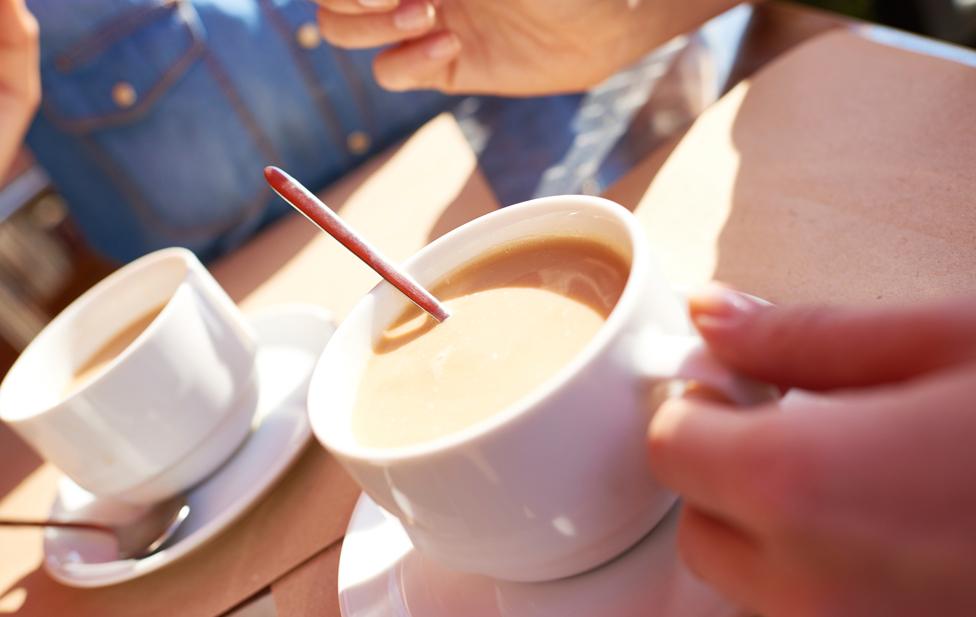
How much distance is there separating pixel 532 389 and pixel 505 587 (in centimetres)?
14

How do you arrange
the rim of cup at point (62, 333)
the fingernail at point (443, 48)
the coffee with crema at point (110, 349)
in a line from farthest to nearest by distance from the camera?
the fingernail at point (443, 48) → the coffee with crema at point (110, 349) → the rim of cup at point (62, 333)

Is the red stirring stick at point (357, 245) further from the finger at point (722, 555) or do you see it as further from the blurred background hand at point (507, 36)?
the blurred background hand at point (507, 36)

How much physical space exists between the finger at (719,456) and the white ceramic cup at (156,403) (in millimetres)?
492

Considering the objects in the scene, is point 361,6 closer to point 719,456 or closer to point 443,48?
point 443,48

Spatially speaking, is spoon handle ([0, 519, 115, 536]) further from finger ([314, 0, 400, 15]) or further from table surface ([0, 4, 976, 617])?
finger ([314, 0, 400, 15])

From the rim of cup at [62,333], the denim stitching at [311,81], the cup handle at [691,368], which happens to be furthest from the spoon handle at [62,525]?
the denim stitching at [311,81]

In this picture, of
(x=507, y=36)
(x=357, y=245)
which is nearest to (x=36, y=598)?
(x=357, y=245)

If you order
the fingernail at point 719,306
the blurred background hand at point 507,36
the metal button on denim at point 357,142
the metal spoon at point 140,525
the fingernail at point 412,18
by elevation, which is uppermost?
the fingernail at point 412,18

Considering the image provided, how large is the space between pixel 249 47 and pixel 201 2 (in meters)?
0.12

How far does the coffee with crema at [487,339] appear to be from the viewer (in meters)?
0.50

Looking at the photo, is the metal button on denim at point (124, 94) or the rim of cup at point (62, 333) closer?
the rim of cup at point (62, 333)

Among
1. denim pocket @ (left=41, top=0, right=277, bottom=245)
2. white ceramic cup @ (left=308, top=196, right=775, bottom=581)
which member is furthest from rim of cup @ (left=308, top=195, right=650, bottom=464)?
denim pocket @ (left=41, top=0, right=277, bottom=245)

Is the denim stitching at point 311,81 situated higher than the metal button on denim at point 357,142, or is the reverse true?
the denim stitching at point 311,81

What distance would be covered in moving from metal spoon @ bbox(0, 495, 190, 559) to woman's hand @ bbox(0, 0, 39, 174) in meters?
0.75
